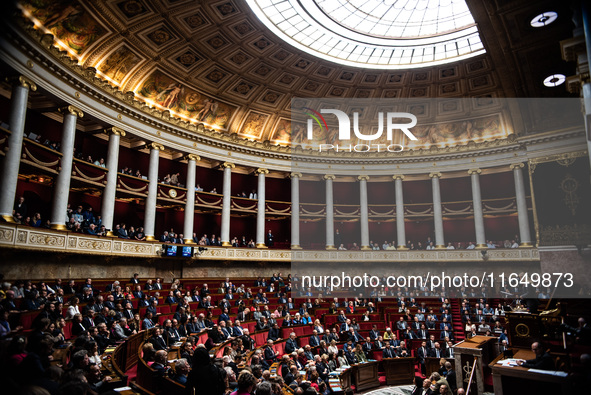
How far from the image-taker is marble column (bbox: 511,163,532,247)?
76.3 feet

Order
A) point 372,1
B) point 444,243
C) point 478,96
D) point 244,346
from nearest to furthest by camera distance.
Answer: point 244,346
point 372,1
point 478,96
point 444,243

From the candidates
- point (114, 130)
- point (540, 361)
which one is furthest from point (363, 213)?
point (540, 361)

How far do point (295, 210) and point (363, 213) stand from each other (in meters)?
4.93

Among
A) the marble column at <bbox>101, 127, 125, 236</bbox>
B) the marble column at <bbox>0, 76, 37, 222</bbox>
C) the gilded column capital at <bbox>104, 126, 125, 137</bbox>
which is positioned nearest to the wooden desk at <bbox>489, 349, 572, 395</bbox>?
the marble column at <bbox>0, 76, 37, 222</bbox>

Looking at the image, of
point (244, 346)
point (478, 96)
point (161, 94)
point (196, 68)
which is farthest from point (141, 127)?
point (478, 96)

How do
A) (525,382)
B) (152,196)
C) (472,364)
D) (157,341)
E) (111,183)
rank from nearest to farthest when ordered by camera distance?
(525,382) < (157,341) < (472,364) < (111,183) < (152,196)

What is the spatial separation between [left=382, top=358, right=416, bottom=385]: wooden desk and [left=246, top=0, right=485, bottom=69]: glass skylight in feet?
52.2

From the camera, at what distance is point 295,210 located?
83.1 ft

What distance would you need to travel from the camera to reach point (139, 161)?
21781mm

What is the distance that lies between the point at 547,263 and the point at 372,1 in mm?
16016

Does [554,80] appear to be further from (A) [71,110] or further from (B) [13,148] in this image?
(B) [13,148]

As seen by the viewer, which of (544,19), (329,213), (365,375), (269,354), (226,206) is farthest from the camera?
(329,213)

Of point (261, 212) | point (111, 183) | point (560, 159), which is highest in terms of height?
point (560, 159)

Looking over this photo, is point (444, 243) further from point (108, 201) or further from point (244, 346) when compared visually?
point (108, 201)
